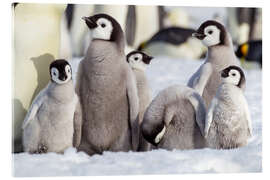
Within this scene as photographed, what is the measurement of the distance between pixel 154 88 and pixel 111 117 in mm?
268

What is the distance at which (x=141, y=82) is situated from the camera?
286 cm

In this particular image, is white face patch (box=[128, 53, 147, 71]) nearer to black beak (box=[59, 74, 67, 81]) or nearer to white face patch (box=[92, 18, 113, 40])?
white face patch (box=[92, 18, 113, 40])

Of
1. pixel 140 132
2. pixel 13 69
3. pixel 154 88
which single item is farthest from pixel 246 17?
pixel 13 69

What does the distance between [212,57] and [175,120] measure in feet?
1.33

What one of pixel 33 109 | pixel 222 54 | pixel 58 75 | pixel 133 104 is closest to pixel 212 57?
pixel 222 54

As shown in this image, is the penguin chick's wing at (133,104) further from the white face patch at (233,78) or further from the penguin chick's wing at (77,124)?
the white face patch at (233,78)

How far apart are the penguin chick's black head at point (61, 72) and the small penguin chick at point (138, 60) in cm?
33

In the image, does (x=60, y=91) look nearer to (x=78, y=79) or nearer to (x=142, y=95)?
(x=78, y=79)

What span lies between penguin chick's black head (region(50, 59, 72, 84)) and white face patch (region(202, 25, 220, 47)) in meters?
0.72

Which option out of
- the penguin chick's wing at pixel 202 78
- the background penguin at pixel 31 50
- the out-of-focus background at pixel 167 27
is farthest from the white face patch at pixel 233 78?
the background penguin at pixel 31 50

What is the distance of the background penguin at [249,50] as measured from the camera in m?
3.14

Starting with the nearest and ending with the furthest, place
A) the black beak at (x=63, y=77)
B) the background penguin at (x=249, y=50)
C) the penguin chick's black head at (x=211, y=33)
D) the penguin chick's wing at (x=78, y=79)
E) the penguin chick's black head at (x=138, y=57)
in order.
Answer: the black beak at (x=63, y=77), the penguin chick's wing at (x=78, y=79), the penguin chick's black head at (x=138, y=57), the penguin chick's black head at (x=211, y=33), the background penguin at (x=249, y=50)
